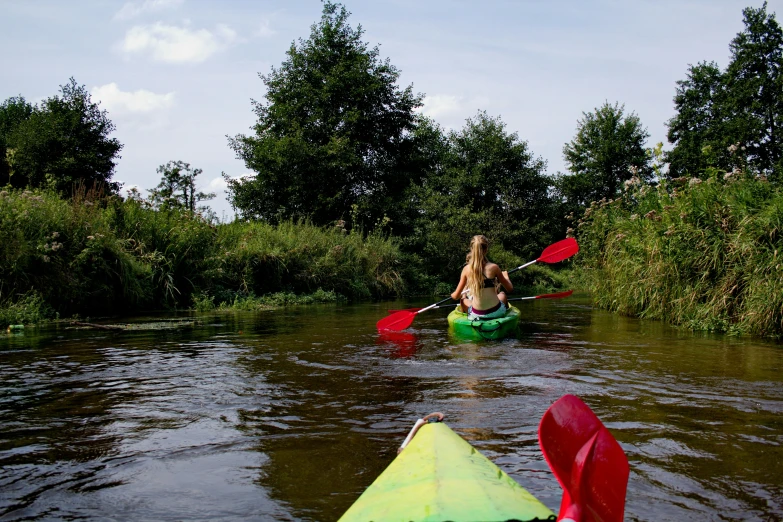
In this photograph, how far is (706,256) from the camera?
8.34 metres

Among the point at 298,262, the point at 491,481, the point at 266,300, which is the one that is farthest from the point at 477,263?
the point at 298,262

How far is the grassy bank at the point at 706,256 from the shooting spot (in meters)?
7.41

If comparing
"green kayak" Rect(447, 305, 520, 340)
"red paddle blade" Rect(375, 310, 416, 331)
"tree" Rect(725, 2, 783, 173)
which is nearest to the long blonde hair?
"green kayak" Rect(447, 305, 520, 340)

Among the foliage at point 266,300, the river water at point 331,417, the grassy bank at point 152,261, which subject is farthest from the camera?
the foliage at point 266,300

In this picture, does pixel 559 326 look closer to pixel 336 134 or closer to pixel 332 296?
pixel 332 296

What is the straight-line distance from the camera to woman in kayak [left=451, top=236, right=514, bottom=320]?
7.78 metres

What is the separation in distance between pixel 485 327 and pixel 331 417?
392 centimetres

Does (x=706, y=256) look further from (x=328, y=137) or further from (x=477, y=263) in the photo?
(x=328, y=137)

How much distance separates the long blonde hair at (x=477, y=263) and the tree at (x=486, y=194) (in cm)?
1746

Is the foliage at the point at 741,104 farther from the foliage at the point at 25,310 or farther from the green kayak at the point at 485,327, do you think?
the foliage at the point at 25,310

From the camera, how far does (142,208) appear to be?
1325 centimetres

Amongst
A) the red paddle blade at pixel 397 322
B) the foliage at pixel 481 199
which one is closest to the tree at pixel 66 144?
the foliage at pixel 481 199

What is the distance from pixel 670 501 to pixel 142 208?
41.2 feet

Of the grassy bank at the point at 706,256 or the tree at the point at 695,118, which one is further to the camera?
the tree at the point at 695,118
